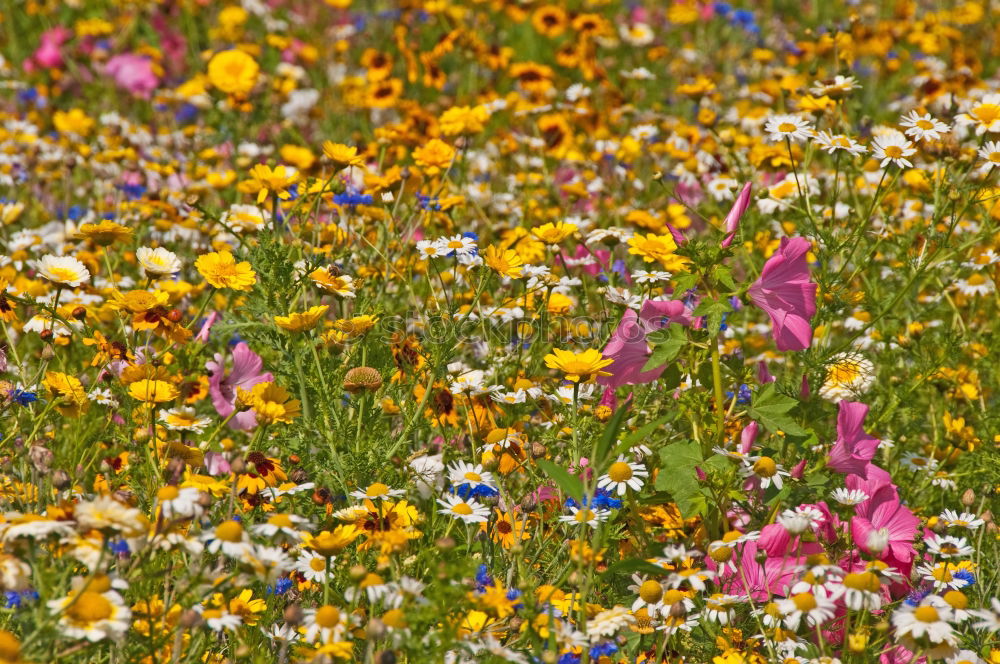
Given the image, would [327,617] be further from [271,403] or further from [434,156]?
[434,156]

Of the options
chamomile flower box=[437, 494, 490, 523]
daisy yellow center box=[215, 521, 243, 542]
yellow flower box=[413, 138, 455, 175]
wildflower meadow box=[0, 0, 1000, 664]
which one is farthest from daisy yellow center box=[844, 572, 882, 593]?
yellow flower box=[413, 138, 455, 175]

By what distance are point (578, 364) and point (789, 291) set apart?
48 centimetres

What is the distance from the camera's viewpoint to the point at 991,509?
253 centimetres

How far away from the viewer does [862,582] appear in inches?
66.7

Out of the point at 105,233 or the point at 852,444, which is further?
the point at 105,233

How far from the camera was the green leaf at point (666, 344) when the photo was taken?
6.77 ft

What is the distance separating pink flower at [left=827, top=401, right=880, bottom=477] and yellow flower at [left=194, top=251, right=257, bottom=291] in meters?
1.27

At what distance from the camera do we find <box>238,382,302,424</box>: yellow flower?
194cm

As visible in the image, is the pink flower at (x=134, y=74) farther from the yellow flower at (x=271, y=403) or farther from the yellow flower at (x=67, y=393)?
the yellow flower at (x=271, y=403)

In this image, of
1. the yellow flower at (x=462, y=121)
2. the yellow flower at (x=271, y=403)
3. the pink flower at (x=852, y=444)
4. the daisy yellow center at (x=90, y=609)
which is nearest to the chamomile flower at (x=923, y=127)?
the pink flower at (x=852, y=444)

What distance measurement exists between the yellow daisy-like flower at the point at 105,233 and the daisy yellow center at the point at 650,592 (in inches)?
53.1

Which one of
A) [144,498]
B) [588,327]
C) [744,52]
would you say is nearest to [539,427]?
[588,327]

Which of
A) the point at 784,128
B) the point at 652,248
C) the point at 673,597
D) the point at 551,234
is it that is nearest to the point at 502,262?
the point at 551,234

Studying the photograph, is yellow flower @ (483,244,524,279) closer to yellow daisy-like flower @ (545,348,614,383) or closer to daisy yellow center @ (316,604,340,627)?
yellow daisy-like flower @ (545,348,614,383)
